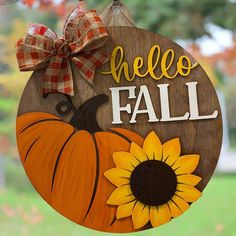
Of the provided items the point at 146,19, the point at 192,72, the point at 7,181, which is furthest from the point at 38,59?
the point at 7,181

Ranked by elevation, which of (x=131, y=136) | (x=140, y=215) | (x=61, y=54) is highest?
(x=61, y=54)

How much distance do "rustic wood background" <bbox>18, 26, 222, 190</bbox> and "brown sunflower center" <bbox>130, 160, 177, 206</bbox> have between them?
37mm

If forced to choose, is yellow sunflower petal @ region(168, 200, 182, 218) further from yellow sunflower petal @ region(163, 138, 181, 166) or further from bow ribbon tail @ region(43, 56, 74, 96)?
bow ribbon tail @ region(43, 56, 74, 96)

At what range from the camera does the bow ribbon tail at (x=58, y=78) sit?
620 mm

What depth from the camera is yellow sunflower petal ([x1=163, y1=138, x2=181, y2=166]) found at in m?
0.61

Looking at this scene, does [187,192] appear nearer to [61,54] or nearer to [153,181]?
[153,181]

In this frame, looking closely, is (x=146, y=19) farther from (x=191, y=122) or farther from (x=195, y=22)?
(x=191, y=122)

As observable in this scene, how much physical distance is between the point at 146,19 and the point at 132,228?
1.09 metres

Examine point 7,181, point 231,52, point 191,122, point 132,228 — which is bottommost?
point 7,181

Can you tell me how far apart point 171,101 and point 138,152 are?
0.28 ft

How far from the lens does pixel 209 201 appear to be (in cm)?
162

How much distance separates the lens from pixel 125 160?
61cm

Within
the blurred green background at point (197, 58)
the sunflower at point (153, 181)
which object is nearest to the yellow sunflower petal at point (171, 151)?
the sunflower at point (153, 181)

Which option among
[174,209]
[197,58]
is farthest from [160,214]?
[197,58]
